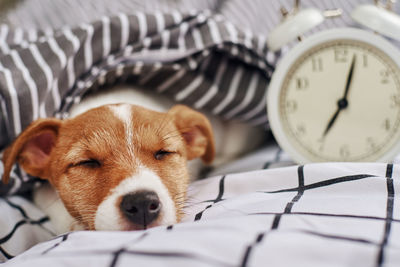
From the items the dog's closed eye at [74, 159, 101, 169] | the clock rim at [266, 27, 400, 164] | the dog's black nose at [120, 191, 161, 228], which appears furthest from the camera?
the clock rim at [266, 27, 400, 164]

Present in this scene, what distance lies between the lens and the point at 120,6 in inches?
65.1

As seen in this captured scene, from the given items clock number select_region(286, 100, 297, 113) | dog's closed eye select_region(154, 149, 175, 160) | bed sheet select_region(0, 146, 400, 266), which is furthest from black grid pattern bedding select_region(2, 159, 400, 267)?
clock number select_region(286, 100, 297, 113)

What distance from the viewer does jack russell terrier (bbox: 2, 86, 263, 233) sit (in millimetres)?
787

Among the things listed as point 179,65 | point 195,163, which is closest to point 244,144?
point 195,163

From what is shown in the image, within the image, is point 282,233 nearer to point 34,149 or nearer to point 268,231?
point 268,231

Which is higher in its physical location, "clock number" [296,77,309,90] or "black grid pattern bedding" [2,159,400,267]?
"clock number" [296,77,309,90]

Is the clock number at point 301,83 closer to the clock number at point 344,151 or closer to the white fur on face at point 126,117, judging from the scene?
the clock number at point 344,151

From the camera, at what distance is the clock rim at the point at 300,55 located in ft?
3.33

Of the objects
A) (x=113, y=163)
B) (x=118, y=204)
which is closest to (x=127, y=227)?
(x=118, y=204)

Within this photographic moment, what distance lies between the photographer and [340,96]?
107 cm

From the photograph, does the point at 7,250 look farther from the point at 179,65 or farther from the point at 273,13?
the point at 273,13

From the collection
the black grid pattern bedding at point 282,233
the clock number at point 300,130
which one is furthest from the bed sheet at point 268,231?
the clock number at point 300,130

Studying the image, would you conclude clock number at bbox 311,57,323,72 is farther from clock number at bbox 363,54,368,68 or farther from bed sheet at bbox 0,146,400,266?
bed sheet at bbox 0,146,400,266

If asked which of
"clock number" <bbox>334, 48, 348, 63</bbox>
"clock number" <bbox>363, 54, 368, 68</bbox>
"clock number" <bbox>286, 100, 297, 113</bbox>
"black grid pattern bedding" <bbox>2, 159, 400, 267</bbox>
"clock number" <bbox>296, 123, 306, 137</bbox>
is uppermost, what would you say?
"clock number" <bbox>334, 48, 348, 63</bbox>
